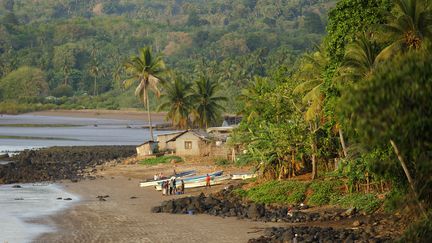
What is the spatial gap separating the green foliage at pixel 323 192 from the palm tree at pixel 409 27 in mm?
8568

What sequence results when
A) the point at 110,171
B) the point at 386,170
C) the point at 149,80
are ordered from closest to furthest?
the point at 386,170 < the point at 110,171 < the point at 149,80

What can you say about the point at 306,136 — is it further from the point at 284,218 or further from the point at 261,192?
the point at 284,218

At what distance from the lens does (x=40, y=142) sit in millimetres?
95938

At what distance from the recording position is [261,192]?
3828cm

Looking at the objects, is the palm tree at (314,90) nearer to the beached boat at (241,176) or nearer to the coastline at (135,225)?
the beached boat at (241,176)

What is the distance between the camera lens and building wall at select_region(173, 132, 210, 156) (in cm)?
6519

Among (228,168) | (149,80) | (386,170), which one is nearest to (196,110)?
(149,80)

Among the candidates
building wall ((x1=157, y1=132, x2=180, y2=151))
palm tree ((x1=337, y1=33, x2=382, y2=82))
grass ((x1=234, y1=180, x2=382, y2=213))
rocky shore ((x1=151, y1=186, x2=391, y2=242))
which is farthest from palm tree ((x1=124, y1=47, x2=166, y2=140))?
palm tree ((x1=337, y1=33, x2=382, y2=82))

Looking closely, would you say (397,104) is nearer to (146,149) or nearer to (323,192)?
(323,192)

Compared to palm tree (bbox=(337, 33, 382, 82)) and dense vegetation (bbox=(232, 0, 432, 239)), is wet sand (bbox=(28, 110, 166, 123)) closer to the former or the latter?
dense vegetation (bbox=(232, 0, 432, 239))

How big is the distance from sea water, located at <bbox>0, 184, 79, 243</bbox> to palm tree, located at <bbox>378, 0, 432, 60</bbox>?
49.9ft

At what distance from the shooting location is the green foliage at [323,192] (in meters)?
35.4

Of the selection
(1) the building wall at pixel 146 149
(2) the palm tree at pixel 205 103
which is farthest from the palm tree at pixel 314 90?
(2) the palm tree at pixel 205 103

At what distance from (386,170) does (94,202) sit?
83.0ft
